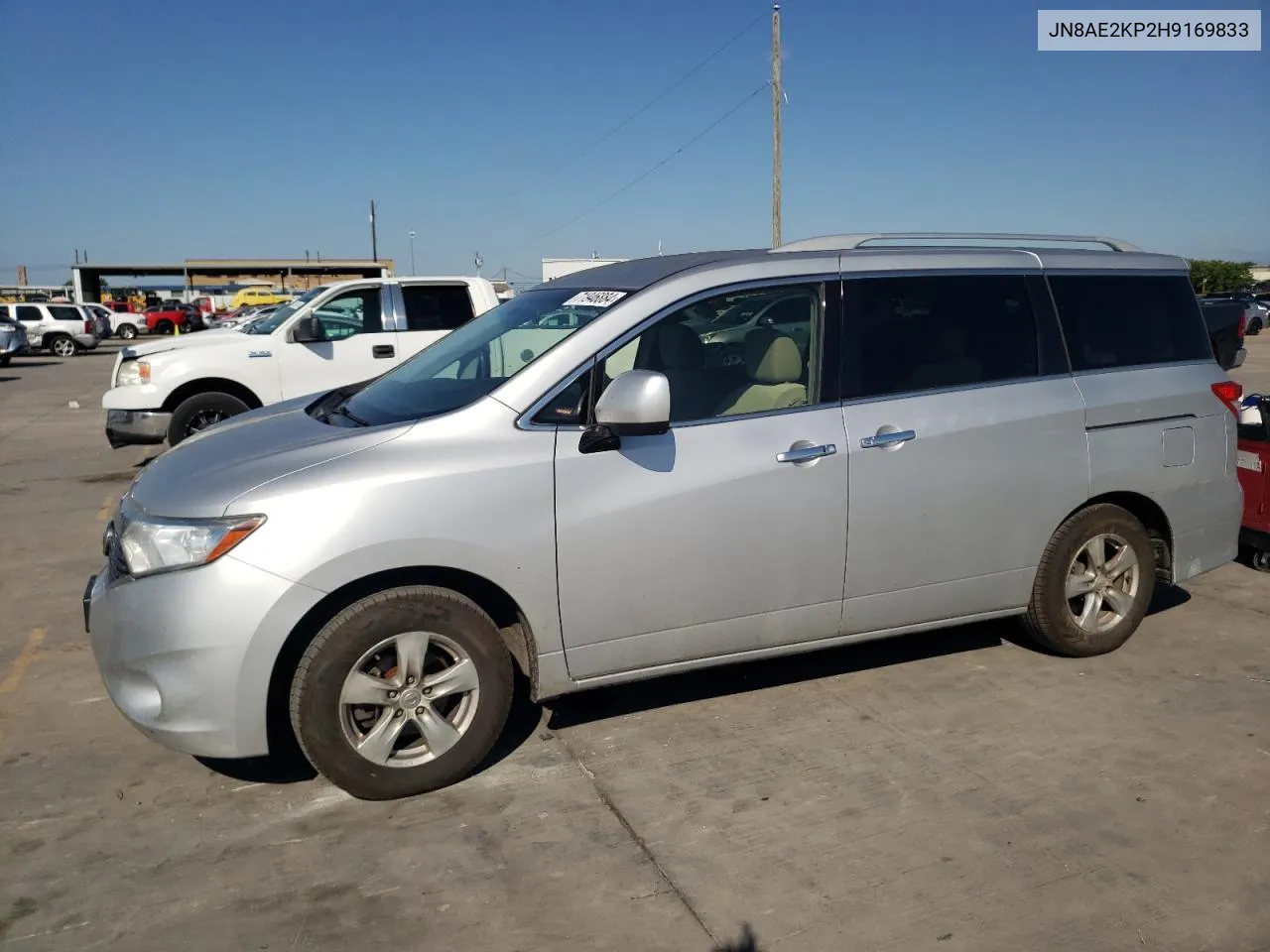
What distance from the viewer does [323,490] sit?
3477 millimetres

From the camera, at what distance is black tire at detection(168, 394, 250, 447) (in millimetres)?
9922

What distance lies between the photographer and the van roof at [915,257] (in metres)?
4.41

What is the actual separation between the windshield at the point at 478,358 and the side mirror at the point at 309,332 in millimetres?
5702

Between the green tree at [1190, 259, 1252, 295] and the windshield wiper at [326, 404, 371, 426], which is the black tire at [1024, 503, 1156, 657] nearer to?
the windshield wiper at [326, 404, 371, 426]

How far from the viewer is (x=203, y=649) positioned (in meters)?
3.40

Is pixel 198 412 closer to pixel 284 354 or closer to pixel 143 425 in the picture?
pixel 143 425

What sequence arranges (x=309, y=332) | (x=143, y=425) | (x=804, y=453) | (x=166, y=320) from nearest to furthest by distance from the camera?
(x=804, y=453), (x=143, y=425), (x=309, y=332), (x=166, y=320)

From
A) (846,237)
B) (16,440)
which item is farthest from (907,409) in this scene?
(16,440)

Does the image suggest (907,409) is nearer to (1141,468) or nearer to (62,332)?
(1141,468)

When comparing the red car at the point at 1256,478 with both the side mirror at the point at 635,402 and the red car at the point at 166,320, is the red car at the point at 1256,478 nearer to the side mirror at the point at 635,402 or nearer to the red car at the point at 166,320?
the side mirror at the point at 635,402

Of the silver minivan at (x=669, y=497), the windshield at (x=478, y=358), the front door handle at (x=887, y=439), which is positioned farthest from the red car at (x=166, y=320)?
the front door handle at (x=887, y=439)

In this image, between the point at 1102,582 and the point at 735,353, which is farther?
the point at 1102,582

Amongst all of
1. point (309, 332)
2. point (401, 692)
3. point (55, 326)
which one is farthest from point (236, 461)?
point (55, 326)

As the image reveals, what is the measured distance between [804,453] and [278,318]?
8.21 m
